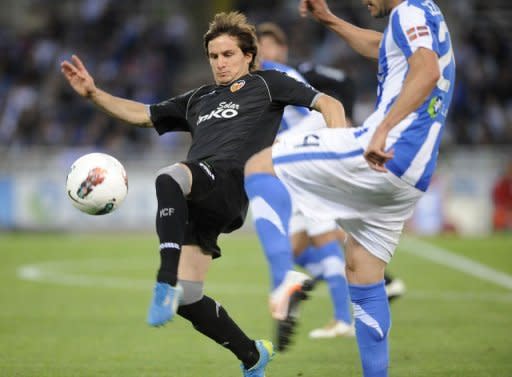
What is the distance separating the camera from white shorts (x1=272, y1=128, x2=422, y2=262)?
15.2 feet

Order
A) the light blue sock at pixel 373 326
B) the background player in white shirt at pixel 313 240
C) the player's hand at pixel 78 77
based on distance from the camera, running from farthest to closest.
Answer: the background player in white shirt at pixel 313 240 < the player's hand at pixel 78 77 < the light blue sock at pixel 373 326

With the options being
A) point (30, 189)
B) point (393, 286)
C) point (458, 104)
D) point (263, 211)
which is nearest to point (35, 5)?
point (30, 189)

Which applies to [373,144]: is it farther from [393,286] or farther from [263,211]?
[393,286]

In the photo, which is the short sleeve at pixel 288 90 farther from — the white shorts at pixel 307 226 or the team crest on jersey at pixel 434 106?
the white shorts at pixel 307 226

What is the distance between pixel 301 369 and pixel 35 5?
67.8ft

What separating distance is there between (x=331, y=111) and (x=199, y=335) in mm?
3395

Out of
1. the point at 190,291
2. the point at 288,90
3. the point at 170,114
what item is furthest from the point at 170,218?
the point at 288,90

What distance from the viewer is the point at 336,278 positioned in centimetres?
823

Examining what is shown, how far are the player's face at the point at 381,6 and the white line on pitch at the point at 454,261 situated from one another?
284 inches

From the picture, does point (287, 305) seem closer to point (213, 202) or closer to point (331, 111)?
point (213, 202)

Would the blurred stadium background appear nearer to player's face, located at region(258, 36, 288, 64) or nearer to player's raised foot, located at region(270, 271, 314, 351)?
player's raised foot, located at region(270, 271, 314, 351)

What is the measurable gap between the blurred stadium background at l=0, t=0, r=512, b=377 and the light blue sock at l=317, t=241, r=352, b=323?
15.5 inches

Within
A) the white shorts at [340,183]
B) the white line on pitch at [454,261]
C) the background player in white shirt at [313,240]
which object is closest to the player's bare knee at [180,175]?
the white shorts at [340,183]

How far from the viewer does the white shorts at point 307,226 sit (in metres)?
8.38
